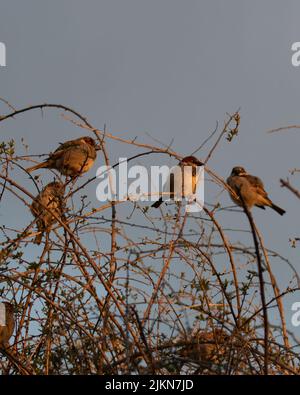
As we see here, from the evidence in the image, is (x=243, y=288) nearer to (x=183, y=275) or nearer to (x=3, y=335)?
(x=183, y=275)

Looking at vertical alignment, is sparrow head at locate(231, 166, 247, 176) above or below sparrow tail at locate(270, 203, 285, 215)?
above

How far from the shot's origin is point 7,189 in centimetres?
582

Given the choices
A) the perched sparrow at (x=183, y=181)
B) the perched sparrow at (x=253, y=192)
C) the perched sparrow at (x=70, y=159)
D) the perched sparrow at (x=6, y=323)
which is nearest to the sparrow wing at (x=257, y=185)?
the perched sparrow at (x=253, y=192)

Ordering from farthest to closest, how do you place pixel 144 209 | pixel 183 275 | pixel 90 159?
pixel 90 159 < pixel 144 209 < pixel 183 275

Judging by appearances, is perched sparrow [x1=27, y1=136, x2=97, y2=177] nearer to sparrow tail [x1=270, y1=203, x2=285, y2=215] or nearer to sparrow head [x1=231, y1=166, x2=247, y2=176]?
sparrow head [x1=231, y1=166, x2=247, y2=176]

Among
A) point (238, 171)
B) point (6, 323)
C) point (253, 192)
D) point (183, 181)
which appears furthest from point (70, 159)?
point (6, 323)

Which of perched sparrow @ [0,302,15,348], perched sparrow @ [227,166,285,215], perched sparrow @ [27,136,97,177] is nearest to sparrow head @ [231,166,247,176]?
perched sparrow @ [227,166,285,215]

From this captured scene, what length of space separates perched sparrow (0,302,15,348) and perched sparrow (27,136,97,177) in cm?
292

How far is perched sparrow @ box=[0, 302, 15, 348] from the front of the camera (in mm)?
6020

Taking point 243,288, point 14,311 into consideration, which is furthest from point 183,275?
point 14,311

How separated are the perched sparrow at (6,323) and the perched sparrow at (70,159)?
292 centimetres
